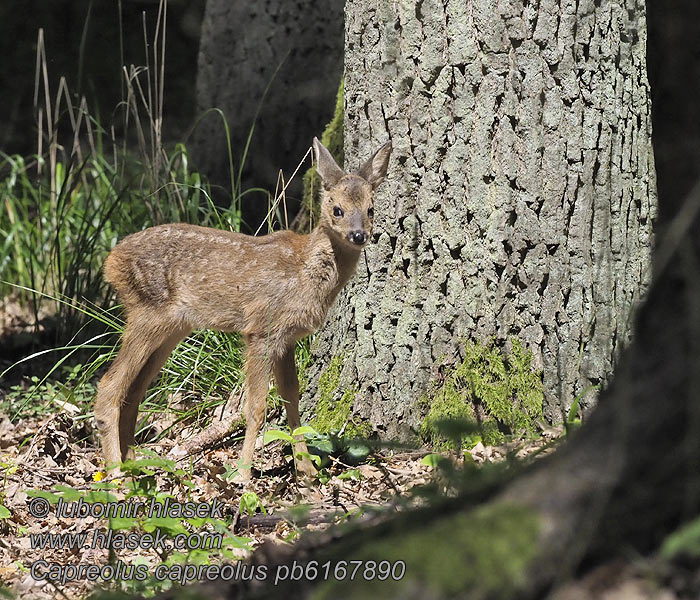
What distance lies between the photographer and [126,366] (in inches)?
208

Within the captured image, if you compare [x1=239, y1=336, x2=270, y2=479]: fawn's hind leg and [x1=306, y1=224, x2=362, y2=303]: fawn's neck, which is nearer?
[x1=239, y1=336, x2=270, y2=479]: fawn's hind leg

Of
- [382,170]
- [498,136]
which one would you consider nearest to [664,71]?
[498,136]

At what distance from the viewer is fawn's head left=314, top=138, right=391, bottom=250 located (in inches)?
189

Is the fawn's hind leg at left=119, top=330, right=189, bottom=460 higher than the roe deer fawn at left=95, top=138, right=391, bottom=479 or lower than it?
lower

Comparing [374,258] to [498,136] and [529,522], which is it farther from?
[529,522]

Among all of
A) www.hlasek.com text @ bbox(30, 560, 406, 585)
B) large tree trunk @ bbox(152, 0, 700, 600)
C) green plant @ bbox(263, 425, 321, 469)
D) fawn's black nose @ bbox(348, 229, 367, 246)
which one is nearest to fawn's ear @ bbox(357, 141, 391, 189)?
fawn's black nose @ bbox(348, 229, 367, 246)

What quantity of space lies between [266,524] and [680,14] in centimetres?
259

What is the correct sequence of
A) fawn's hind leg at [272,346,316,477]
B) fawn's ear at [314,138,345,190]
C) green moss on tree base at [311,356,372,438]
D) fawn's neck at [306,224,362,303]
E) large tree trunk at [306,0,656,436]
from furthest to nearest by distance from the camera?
1. fawn's ear at [314,138,345,190]
2. fawn's neck at [306,224,362,303]
3. fawn's hind leg at [272,346,316,477]
4. green moss on tree base at [311,356,372,438]
5. large tree trunk at [306,0,656,436]

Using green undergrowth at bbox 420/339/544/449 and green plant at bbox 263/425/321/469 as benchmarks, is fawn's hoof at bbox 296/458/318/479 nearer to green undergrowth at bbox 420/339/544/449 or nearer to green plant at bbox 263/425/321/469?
green plant at bbox 263/425/321/469

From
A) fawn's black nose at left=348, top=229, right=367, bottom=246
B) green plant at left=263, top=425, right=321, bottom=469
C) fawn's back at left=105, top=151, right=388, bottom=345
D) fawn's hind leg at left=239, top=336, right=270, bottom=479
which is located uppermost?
fawn's black nose at left=348, top=229, right=367, bottom=246

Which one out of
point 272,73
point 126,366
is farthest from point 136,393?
point 272,73

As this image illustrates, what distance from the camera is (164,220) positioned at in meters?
6.71

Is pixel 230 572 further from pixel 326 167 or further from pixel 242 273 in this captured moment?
pixel 326 167

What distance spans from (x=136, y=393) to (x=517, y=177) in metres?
2.46
